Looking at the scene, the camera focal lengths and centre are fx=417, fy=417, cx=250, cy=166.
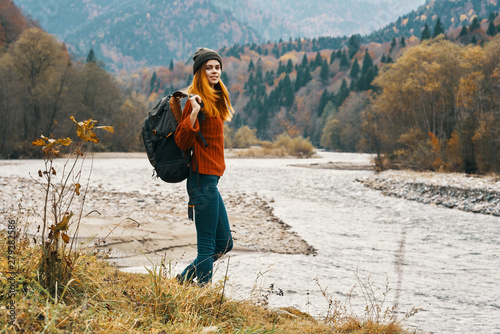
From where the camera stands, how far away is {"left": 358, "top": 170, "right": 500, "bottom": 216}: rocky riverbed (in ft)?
45.5

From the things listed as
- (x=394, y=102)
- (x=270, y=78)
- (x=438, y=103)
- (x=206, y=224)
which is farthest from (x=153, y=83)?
(x=206, y=224)

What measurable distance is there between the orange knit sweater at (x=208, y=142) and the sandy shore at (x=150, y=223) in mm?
993

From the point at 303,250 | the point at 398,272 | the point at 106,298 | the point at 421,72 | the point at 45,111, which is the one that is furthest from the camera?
the point at 45,111

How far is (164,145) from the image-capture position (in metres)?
3.07

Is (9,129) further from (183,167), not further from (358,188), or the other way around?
(183,167)

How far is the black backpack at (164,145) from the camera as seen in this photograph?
305 cm

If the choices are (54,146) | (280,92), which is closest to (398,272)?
(54,146)

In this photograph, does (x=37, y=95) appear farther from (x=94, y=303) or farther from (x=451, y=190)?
(x=94, y=303)

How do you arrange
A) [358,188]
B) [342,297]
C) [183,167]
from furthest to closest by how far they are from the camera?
[358,188] < [342,297] < [183,167]

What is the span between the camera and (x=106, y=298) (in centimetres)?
279

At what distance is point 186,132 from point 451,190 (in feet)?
48.8

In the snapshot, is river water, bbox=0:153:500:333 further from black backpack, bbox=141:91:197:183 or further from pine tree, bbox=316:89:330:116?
pine tree, bbox=316:89:330:116

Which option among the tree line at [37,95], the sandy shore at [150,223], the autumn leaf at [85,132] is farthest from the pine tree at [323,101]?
the autumn leaf at [85,132]

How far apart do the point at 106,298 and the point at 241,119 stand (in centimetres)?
11586
